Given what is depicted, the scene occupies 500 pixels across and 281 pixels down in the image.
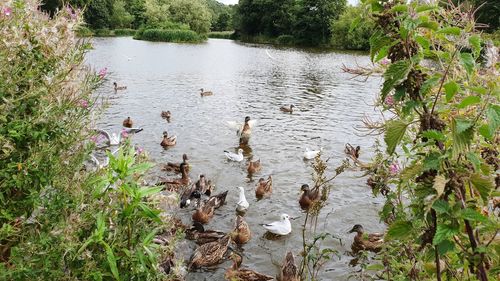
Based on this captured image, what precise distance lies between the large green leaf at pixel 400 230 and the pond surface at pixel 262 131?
2307mm

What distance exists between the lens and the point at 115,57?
3666 cm

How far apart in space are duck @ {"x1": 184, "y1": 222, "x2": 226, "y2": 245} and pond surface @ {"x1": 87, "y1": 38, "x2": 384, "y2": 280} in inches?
14.6

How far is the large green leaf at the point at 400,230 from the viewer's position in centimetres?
188

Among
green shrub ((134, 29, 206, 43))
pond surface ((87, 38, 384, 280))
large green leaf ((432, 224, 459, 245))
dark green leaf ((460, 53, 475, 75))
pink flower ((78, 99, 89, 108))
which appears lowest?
pond surface ((87, 38, 384, 280))

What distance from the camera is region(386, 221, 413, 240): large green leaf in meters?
1.88

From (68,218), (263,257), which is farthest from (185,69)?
(68,218)

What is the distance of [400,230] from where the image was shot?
1.91 meters

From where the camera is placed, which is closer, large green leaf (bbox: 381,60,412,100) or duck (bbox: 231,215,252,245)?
large green leaf (bbox: 381,60,412,100)

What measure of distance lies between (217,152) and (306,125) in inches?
203

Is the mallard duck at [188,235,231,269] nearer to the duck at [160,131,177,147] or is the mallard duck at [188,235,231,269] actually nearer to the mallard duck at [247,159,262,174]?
the mallard duck at [247,159,262,174]

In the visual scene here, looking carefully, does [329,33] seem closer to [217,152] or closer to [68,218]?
[217,152]

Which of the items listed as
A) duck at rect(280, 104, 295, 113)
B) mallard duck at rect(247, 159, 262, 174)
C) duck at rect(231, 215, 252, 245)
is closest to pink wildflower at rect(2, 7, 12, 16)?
duck at rect(231, 215, 252, 245)

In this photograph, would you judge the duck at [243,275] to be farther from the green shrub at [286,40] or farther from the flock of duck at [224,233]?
the green shrub at [286,40]

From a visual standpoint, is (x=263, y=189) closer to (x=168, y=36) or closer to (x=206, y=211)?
(x=206, y=211)
